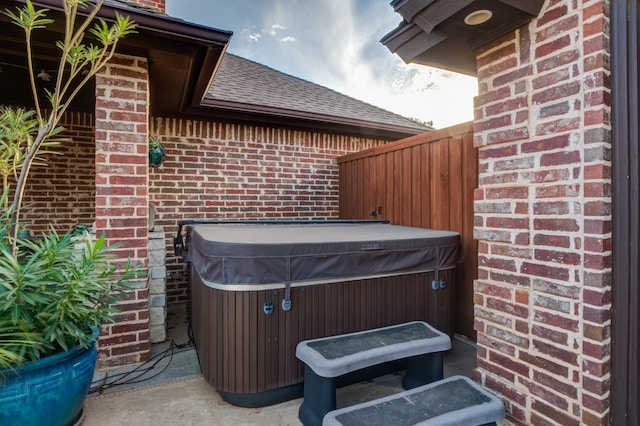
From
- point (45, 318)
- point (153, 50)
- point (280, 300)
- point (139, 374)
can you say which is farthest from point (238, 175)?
point (45, 318)

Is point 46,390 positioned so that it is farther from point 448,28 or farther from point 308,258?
point 448,28

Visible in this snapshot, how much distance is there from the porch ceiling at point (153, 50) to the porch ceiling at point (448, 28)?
1395 millimetres

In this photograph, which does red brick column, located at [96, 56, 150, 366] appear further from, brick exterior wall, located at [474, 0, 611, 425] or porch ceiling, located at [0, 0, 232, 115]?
brick exterior wall, located at [474, 0, 611, 425]

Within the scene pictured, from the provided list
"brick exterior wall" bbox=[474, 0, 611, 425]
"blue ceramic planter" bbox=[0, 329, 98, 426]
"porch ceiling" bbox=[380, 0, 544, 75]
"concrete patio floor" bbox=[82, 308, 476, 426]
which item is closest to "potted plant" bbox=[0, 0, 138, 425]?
"blue ceramic planter" bbox=[0, 329, 98, 426]

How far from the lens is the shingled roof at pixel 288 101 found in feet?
14.8

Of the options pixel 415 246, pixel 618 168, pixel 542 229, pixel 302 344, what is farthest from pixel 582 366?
pixel 302 344

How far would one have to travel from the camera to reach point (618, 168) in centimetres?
152

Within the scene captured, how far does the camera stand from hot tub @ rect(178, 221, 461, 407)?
2020 mm

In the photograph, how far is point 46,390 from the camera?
64.4 inches

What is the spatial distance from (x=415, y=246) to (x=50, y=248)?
7.64ft

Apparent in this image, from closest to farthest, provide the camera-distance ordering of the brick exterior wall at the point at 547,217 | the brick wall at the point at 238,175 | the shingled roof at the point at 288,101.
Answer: the brick exterior wall at the point at 547,217 < the brick wall at the point at 238,175 < the shingled roof at the point at 288,101

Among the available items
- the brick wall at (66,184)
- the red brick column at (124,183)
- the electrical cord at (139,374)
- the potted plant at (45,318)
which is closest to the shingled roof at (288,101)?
the red brick column at (124,183)

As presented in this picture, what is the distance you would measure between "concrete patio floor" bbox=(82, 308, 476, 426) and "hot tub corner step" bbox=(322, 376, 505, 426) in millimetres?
525

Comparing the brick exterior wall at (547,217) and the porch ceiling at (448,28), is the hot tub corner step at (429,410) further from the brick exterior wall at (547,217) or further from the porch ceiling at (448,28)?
the porch ceiling at (448,28)
